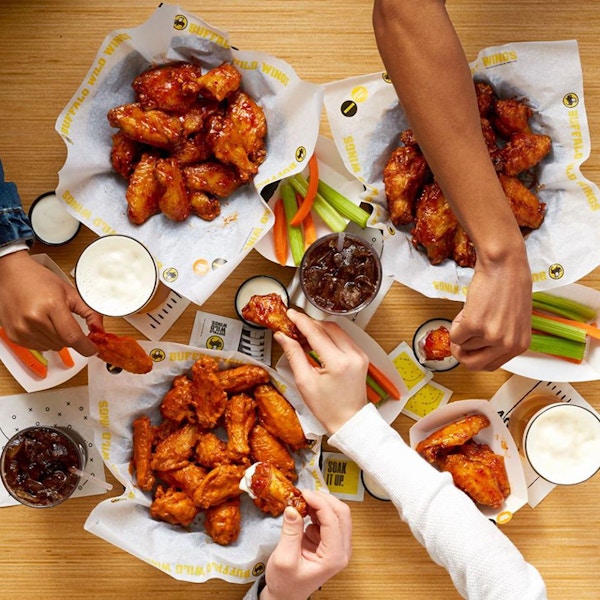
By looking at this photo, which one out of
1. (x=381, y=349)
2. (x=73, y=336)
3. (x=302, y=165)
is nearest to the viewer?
(x=73, y=336)

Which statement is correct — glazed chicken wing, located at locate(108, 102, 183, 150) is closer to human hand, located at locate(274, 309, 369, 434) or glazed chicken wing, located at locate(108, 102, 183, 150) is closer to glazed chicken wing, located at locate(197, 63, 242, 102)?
glazed chicken wing, located at locate(197, 63, 242, 102)

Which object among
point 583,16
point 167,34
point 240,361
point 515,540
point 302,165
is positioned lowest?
point 515,540

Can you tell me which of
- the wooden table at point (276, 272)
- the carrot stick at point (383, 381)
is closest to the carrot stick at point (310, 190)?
the wooden table at point (276, 272)

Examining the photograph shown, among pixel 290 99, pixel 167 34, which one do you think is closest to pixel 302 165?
pixel 290 99

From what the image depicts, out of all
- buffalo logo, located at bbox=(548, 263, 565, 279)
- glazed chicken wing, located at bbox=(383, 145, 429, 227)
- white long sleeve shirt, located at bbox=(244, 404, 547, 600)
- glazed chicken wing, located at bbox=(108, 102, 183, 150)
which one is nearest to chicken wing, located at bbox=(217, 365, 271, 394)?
white long sleeve shirt, located at bbox=(244, 404, 547, 600)

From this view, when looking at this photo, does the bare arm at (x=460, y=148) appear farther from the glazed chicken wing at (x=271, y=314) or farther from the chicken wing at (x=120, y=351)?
the chicken wing at (x=120, y=351)

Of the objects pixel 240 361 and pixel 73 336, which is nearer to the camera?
pixel 73 336

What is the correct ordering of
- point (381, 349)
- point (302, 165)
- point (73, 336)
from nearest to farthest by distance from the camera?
point (73, 336) → point (302, 165) → point (381, 349)

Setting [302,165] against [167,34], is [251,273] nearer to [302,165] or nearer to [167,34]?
[302,165]
